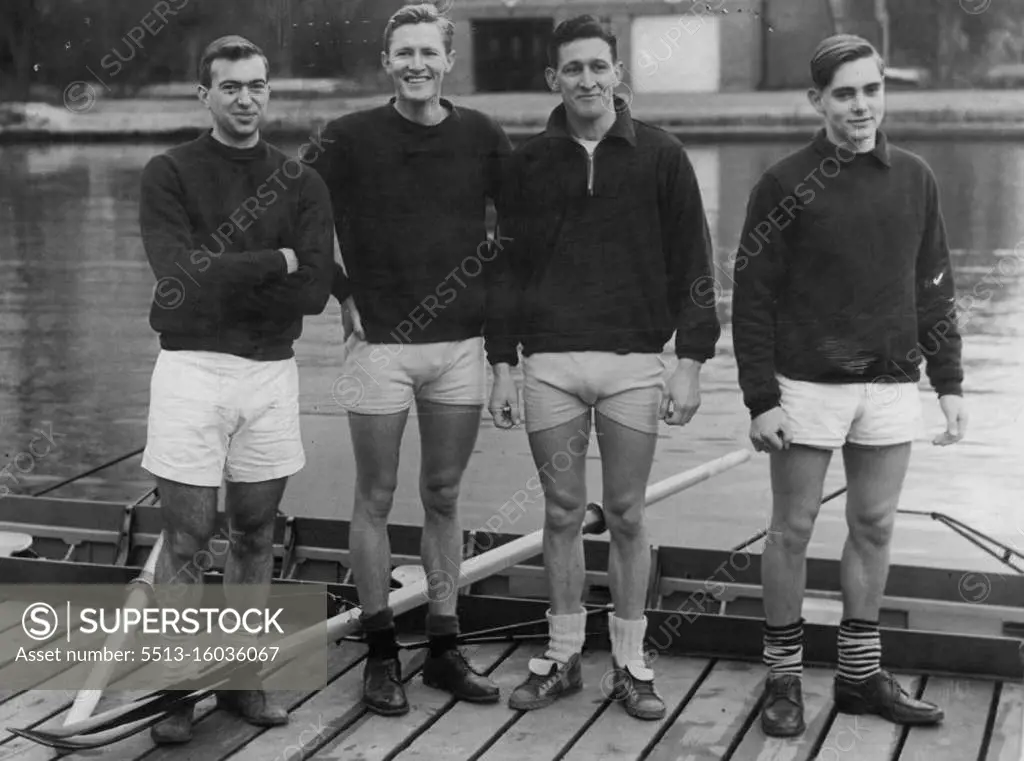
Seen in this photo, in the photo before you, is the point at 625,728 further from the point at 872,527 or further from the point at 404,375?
the point at 404,375

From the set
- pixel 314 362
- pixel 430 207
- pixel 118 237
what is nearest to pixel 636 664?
pixel 430 207

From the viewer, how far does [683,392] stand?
337 cm

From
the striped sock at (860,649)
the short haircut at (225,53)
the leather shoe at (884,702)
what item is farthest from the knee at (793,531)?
the short haircut at (225,53)

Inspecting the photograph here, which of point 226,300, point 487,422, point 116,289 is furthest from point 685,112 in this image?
point 116,289

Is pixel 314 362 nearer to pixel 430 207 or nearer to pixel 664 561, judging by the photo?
pixel 664 561

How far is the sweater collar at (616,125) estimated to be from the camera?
132 inches

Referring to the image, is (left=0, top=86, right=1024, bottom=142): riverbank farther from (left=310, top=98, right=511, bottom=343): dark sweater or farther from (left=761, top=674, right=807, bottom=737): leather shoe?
(left=761, top=674, right=807, bottom=737): leather shoe

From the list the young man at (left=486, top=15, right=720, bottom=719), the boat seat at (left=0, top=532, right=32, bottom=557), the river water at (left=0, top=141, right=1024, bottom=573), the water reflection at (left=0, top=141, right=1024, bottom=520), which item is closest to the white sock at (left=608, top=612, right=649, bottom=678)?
the young man at (left=486, top=15, right=720, bottom=719)

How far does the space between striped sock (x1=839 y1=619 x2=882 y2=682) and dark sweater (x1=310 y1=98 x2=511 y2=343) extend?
106 cm

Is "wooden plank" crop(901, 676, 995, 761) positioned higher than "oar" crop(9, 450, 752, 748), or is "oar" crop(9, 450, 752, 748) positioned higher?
"oar" crop(9, 450, 752, 748)

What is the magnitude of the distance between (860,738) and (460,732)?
84 cm

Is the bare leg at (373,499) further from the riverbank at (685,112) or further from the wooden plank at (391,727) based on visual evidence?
the riverbank at (685,112)

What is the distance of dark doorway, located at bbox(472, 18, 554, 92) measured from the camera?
477cm

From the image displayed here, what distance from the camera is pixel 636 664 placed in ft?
11.6
